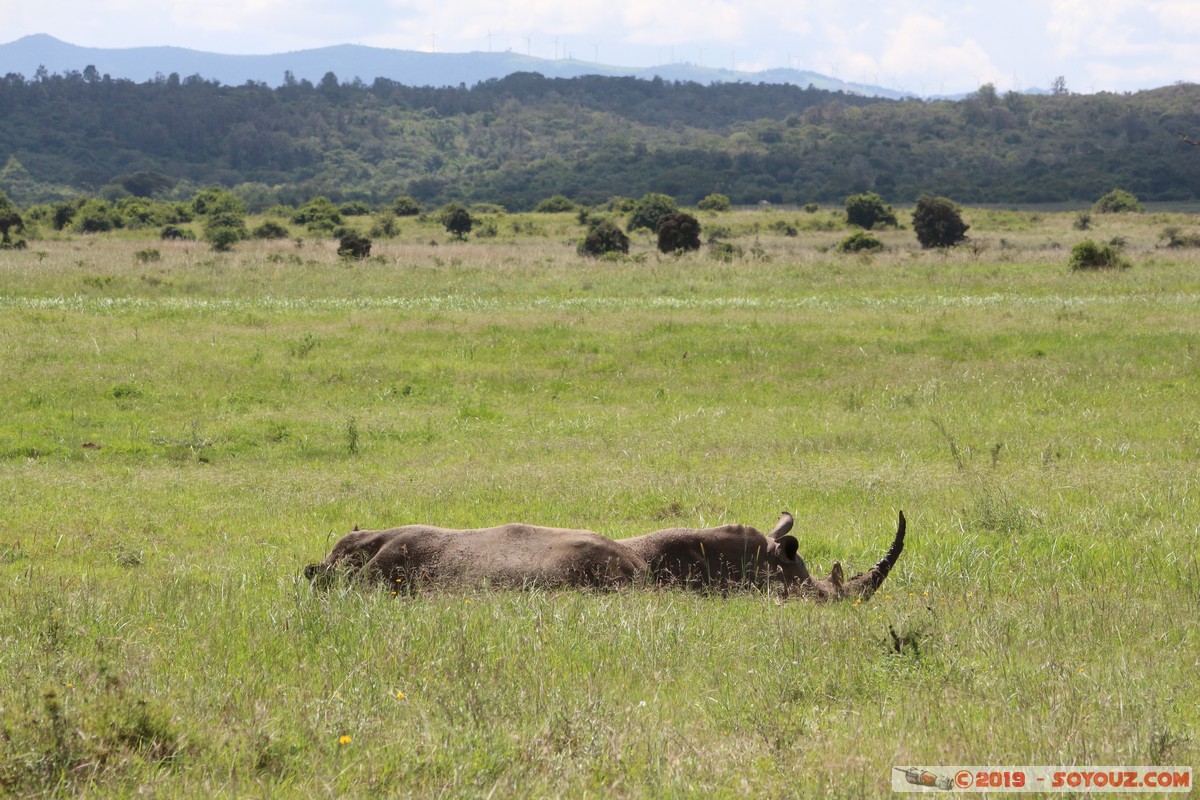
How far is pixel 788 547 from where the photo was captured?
7000 millimetres

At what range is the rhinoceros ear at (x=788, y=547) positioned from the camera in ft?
22.8

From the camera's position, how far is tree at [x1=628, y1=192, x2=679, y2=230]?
68.1 meters

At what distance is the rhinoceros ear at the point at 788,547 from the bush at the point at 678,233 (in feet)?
137

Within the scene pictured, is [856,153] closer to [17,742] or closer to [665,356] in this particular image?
[665,356]

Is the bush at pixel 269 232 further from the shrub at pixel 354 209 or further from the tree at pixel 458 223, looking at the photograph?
the shrub at pixel 354 209

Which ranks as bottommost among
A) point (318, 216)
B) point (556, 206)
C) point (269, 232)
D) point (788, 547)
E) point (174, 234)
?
point (788, 547)

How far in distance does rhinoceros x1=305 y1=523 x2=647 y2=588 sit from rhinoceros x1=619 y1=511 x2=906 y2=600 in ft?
0.64

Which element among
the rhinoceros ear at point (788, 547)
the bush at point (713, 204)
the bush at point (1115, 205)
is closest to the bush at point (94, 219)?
the bush at point (713, 204)

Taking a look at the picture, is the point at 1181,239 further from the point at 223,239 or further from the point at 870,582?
the point at 870,582

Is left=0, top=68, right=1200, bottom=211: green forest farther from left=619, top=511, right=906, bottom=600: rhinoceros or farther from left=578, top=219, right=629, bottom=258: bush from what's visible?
left=619, top=511, right=906, bottom=600: rhinoceros

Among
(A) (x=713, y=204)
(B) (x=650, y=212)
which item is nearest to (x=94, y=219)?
(B) (x=650, y=212)

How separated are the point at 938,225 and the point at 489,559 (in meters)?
51.5

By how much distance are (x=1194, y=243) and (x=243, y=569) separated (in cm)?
5002

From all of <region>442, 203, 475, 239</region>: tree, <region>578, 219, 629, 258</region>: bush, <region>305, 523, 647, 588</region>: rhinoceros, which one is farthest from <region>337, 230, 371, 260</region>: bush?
<region>305, 523, 647, 588</region>: rhinoceros
